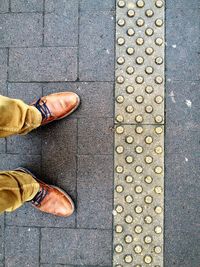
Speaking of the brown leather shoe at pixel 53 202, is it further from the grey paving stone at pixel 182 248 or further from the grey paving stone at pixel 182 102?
the grey paving stone at pixel 182 102

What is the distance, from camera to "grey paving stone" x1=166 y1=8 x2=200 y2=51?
2.62 m

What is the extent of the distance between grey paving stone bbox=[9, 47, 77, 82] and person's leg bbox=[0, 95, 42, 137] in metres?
0.37

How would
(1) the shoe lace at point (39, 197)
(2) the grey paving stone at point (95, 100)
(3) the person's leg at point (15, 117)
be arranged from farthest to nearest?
(2) the grey paving stone at point (95, 100)
(1) the shoe lace at point (39, 197)
(3) the person's leg at point (15, 117)

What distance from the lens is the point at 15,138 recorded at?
272cm

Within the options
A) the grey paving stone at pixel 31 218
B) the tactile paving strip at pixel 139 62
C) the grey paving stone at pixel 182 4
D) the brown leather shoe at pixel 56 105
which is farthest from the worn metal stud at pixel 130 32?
the grey paving stone at pixel 31 218

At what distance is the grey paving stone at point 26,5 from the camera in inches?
108

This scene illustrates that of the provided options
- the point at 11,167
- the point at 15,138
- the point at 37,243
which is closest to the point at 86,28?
the point at 15,138

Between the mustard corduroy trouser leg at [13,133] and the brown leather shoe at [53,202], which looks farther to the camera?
the brown leather shoe at [53,202]

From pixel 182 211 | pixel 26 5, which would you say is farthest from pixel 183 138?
pixel 26 5

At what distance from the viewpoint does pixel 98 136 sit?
105 inches

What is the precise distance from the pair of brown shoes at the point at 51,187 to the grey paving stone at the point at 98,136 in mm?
204

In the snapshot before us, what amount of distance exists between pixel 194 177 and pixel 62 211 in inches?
39.1

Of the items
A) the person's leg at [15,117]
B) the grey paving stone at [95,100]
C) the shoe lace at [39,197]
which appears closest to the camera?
the person's leg at [15,117]

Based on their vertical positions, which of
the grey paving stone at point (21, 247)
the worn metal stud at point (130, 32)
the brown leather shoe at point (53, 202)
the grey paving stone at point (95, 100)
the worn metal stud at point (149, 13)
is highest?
the worn metal stud at point (149, 13)
